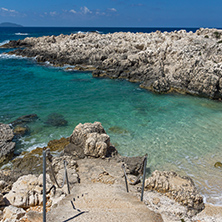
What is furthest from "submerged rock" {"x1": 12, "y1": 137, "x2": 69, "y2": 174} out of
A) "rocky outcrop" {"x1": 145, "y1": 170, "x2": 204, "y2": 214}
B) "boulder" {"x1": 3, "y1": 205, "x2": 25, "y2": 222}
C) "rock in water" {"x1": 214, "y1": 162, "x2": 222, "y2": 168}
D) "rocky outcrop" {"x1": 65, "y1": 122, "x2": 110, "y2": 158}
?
"rock in water" {"x1": 214, "y1": 162, "x2": 222, "y2": 168}

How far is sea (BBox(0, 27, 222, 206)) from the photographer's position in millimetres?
14569

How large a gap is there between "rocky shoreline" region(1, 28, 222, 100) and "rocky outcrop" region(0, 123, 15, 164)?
20.7m

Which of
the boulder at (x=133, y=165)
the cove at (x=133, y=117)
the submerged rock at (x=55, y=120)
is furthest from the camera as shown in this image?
the submerged rock at (x=55, y=120)

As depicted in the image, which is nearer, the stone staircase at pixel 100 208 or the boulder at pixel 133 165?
the stone staircase at pixel 100 208

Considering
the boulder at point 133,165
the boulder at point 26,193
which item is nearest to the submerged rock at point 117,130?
the boulder at point 133,165

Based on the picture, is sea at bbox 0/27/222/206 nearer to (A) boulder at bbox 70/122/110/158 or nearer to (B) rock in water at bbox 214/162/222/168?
(B) rock in water at bbox 214/162/222/168

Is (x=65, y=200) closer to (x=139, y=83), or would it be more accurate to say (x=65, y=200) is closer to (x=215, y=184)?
(x=215, y=184)

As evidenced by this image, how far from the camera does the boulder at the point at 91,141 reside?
480 inches

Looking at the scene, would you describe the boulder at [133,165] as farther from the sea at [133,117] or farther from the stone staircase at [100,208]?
the stone staircase at [100,208]

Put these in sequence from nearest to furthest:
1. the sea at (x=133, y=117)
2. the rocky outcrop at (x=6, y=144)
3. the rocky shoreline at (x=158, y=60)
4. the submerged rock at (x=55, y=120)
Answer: the rocky outcrop at (x=6, y=144), the sea at (x=133, y=117), the submerged rock at (x=55, y=120), the rocky shoreline at (x=158, y=60)

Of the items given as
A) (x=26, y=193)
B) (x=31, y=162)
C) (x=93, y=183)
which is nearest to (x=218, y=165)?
(x=93, y=183)

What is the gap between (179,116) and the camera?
22.1 meters

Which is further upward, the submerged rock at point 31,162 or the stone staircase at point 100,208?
the stone staircase at point 100,208

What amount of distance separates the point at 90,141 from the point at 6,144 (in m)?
7.26
